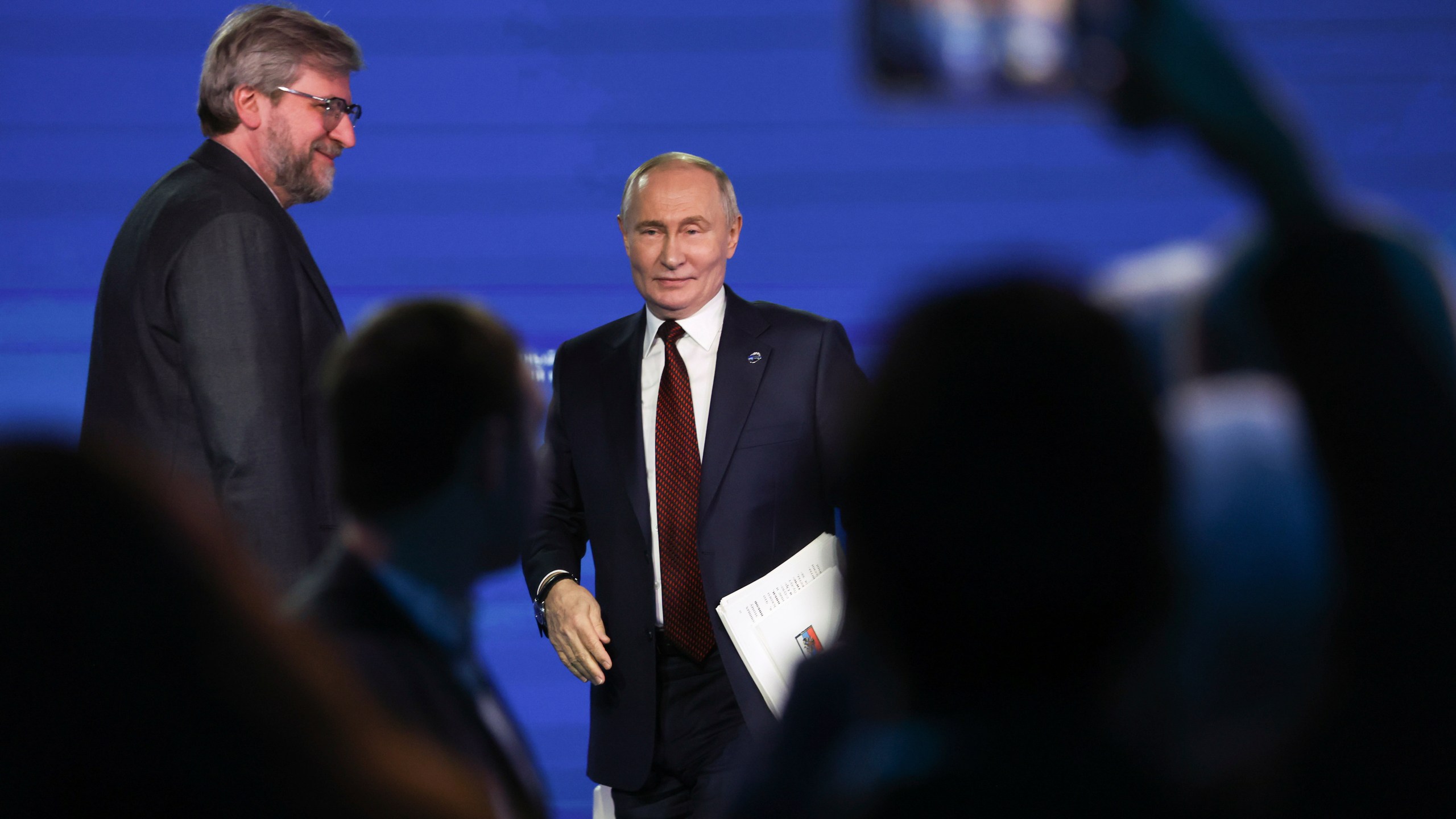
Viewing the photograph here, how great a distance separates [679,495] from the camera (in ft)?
7.28

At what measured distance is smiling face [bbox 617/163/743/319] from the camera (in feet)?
7.61

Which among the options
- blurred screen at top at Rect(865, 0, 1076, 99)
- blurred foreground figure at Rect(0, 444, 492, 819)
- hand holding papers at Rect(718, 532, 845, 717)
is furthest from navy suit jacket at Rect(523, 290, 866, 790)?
blurred foreground figure at Rect(0, 444, 492, 819)

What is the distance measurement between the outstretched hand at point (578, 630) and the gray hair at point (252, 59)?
→ 3.28 ft

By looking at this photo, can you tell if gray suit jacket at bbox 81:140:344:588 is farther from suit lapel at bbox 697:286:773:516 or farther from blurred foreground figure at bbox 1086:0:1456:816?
blurred foreground figure at bbox 1086:0:1456:816

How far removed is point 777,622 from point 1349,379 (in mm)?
1359

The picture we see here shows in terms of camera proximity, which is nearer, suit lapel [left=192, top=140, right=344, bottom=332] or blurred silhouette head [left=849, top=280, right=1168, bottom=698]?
blurred silhouette head [left=849, top=280, right=1168, bottom=698]

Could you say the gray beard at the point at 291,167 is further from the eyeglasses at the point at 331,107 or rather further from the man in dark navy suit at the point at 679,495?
the man in dark navy suit at the point at 679,495

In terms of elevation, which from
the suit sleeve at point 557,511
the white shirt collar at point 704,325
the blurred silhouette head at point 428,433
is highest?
the blurred silhouette head at point 428,433

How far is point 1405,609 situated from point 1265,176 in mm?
267

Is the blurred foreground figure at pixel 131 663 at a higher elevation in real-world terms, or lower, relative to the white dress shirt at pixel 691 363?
higher

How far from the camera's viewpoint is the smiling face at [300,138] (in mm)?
2041

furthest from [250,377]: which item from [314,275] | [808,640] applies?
[808,640]

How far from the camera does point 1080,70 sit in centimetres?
75

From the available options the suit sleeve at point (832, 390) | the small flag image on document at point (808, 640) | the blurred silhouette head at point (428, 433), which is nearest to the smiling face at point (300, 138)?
the suit sleeve at point (832, 390)
